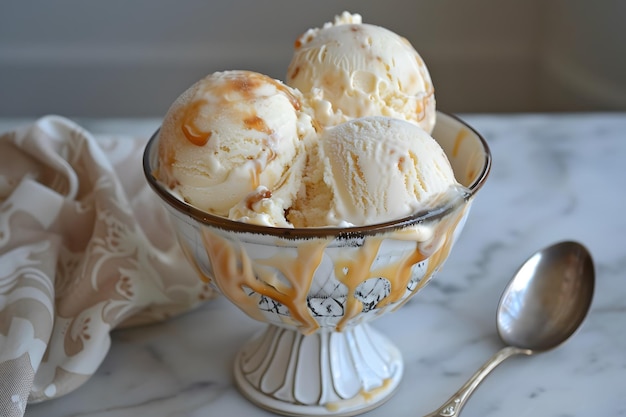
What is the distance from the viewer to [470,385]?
69cm

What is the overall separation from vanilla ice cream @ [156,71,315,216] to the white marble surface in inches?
8.0

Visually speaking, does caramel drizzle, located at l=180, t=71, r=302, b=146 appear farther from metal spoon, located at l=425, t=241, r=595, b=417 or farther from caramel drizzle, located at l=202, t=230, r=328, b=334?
metal spoon, located at l=425, t=241, r=595, b=417

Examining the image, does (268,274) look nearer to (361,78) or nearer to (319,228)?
(319,228)

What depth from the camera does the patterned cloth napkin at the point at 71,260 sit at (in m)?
0.71

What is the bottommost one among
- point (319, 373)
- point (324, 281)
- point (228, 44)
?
point (228, 44)

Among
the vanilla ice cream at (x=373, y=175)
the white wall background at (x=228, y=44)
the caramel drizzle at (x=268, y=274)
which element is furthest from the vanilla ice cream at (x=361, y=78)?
the white wall background at (x=228, y=44)

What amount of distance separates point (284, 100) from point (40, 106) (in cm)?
177

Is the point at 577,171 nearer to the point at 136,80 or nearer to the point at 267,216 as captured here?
Result: the point at 267,216

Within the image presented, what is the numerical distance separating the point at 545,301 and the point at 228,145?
0.40 meters

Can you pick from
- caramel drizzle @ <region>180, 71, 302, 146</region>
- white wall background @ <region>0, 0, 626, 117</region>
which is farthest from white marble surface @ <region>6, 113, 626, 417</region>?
white wall background @ <region>0, 0, 626, 117</region>

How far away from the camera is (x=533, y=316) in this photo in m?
0.79

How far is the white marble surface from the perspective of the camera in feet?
2.31

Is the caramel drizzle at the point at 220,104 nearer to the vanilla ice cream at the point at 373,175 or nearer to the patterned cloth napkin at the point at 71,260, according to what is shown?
the vanilla ice cream at the point at 373,175


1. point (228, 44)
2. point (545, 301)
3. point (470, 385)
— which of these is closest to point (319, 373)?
point (470, 385)
